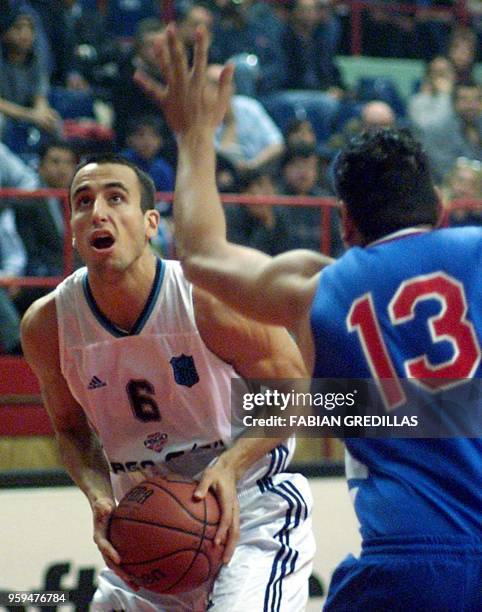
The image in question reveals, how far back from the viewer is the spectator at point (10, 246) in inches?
263

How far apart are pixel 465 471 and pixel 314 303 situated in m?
0.53

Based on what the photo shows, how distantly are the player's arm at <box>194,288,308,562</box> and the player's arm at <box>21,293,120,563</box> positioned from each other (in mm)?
511

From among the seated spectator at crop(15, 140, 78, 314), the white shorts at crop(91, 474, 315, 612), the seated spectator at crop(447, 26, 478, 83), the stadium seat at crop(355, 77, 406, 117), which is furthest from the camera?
the seated spectator at crop(447, 26, 478, 83)

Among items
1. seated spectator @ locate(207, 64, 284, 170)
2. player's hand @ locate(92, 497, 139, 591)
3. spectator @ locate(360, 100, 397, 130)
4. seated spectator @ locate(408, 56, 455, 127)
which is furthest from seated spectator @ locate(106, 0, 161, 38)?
player's hand @ locate(92, 497, 139, 591)

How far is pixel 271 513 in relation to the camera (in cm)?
390

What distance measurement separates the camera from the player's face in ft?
12.9

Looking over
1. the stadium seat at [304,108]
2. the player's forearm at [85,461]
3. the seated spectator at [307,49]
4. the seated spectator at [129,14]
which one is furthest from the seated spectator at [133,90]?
the player's forearm at [85,461]

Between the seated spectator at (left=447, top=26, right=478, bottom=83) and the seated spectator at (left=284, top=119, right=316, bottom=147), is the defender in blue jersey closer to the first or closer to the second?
the seated spectator at (left=284, top=119, right=316, bottom=147)

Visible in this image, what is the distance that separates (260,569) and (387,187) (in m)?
1.55

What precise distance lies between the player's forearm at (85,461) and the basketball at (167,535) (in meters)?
0.39

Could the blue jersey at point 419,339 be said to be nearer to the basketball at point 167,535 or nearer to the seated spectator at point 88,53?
the basketball at point 167,535

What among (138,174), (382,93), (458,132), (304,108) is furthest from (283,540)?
(382,93)

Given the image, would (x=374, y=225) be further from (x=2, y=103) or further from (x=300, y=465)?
(x=2, y=103)

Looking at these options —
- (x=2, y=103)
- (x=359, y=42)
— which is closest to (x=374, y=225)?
(x=2, y=103)
